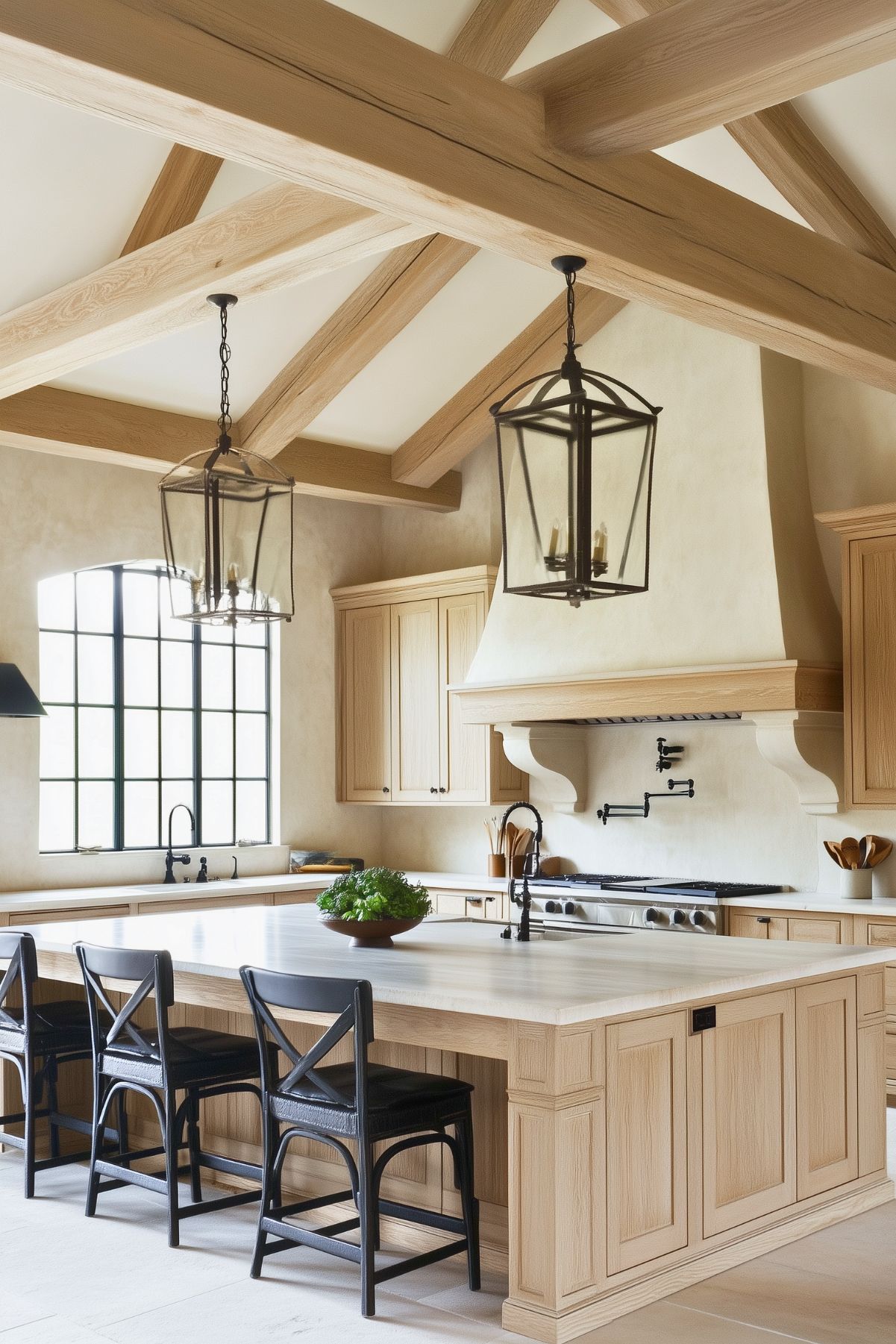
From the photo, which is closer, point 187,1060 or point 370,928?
point 187,1060

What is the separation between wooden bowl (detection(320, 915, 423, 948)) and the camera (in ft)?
14.5

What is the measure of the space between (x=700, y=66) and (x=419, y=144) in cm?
65

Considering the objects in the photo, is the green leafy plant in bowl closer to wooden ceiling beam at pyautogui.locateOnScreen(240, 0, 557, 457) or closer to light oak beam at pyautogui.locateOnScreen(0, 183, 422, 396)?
light oak beam at pyautogui.locateOnScreen(0, 183, 422, 396)

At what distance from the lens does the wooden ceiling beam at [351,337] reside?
6270mm

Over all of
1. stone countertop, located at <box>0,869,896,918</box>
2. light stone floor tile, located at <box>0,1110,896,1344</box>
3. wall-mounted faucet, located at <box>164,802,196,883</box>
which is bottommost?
light stone floor tile, located at <box>0,1110,896,1344</box>

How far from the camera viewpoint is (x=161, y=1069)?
13.6 ft

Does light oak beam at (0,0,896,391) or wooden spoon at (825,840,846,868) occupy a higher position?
light oak beam at (0,0,896,391)

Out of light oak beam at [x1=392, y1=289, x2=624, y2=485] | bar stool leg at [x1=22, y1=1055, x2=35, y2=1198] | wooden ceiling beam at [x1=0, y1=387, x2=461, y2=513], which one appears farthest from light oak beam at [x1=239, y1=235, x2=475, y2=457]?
bar stool leg at [x1=22, y1=1055, x2=35, y2=1198]

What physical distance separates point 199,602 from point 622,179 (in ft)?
6.26

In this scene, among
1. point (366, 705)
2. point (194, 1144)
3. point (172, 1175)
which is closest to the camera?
point (172, 1175)

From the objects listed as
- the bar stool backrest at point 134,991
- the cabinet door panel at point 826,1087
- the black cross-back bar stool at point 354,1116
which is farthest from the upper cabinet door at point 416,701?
the black cross-back bar stool at point 354,1116

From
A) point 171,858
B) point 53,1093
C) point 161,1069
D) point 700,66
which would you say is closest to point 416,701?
point 171,858

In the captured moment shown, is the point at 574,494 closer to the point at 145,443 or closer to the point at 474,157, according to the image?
the point at 474,157

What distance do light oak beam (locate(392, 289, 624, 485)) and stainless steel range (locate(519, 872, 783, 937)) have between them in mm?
2462
